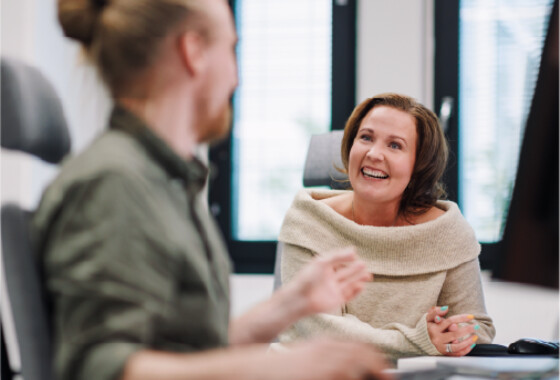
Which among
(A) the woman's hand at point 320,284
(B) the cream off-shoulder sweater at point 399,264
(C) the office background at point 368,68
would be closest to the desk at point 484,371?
(A) the woman's hand at point 320,284

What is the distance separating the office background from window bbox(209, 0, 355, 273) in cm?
8

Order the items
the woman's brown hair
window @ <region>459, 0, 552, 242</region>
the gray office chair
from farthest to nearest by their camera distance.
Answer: window @ <region>459, 0, 552, 242</region>, the gray office chair, the woman's brown hair

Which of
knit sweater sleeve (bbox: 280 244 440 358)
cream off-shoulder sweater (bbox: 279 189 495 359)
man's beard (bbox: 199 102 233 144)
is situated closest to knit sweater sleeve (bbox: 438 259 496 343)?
cream off-shoulder sweater (bbox: 279 189 495 359)

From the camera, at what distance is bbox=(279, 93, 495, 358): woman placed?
Answer: 4.88 feet

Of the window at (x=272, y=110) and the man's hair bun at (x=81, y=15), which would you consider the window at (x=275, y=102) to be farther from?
the man's hair bun at (x=81, y=15)

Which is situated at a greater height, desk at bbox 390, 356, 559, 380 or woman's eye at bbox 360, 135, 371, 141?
woman's eye at bbox 360, 135, 371, 141

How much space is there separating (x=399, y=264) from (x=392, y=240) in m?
0.07

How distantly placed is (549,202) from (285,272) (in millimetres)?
1066

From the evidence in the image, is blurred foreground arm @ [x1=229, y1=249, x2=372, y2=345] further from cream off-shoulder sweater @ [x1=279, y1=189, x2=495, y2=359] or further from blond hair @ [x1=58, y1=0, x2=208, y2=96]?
cream off-shoulder sweater @ [x1=279, y1=189, x2=495, y2=359]

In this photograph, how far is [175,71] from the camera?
2.13 feet

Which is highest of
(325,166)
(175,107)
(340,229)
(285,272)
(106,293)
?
(175,107)

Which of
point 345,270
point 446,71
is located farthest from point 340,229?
point 446,71

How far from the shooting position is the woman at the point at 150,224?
0.53 metres

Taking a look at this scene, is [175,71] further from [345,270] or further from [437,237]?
[437,237]
